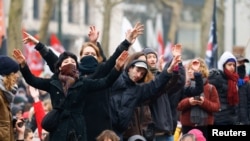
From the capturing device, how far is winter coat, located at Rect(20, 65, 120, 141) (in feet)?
47.6

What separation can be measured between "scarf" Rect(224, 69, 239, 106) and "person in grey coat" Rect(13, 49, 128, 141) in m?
3.46

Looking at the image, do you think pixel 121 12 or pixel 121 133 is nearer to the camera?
pixel 121 133

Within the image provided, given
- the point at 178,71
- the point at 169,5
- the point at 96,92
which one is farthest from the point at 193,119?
the point at 169,5

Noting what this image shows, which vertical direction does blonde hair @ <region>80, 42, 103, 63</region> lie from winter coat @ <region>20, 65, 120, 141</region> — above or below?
above

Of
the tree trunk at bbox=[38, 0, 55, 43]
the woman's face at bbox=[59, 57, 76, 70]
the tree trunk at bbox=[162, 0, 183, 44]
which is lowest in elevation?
the woman's face at bbox=[59, 57, 76, 70]

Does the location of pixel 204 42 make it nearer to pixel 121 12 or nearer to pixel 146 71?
pixel 121 12

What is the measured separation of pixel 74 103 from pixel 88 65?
906 millimetres

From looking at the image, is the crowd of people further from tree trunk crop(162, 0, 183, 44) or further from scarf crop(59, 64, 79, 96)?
tree trunk crop(162, 0, 183, 44)

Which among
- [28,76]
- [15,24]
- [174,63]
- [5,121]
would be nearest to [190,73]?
[174,63]

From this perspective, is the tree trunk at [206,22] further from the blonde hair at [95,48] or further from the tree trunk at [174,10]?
the blonde hair at [95,48]

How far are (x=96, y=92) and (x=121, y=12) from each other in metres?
73.9

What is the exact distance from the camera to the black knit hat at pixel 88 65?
15.3 meters

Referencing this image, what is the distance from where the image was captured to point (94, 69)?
50.3ft

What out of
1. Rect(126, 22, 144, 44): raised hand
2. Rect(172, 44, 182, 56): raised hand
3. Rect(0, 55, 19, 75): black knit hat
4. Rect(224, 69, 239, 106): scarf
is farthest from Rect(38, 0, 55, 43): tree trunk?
Rect(0, 55, 19, 75): black knit hat
